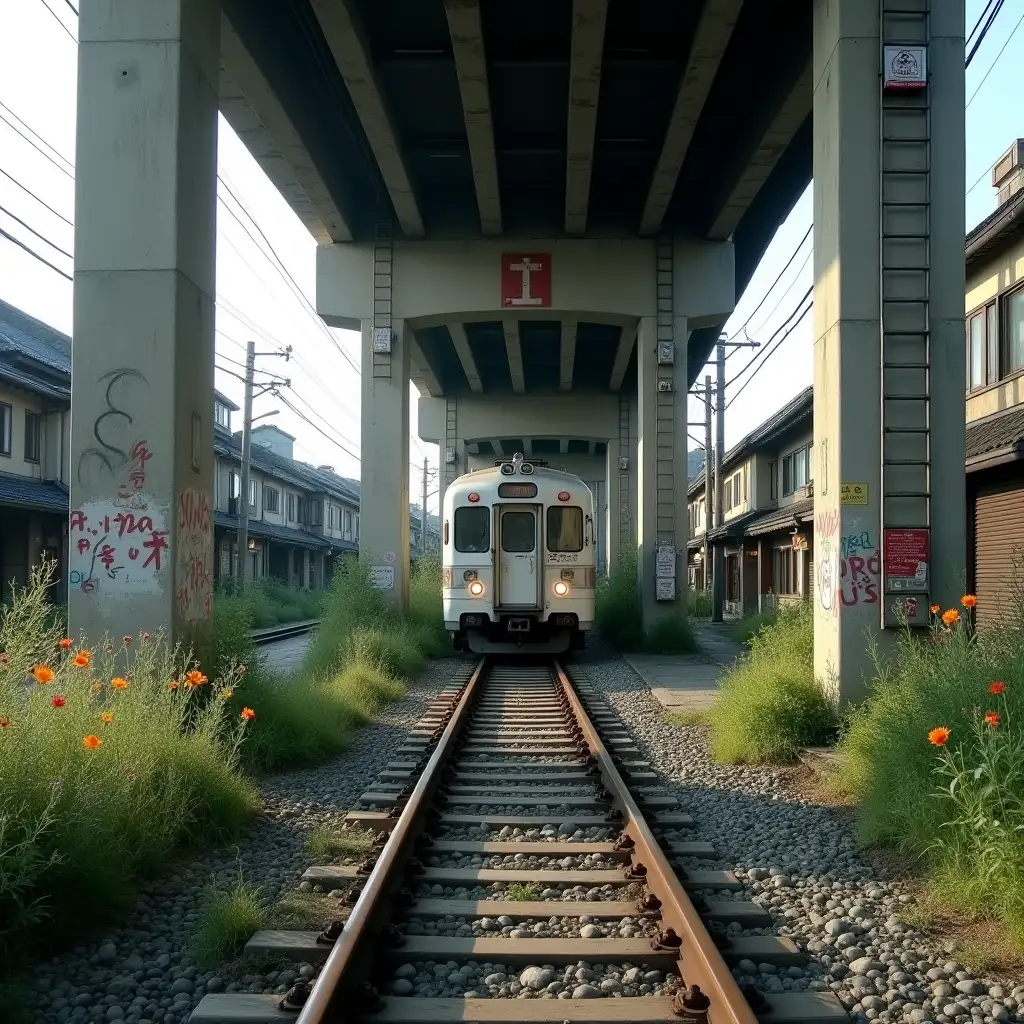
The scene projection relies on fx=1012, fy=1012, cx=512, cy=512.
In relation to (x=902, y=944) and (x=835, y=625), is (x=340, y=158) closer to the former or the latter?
(x=835, y=625)

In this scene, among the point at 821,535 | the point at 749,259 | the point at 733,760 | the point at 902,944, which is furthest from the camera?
the point at 749,259

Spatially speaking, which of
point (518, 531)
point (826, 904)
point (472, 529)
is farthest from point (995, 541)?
point (826, 904)

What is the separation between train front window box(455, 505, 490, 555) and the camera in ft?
54.0

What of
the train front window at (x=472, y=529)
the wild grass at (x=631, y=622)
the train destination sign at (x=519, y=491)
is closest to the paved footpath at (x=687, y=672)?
the wild grass at (x=631, y=622)

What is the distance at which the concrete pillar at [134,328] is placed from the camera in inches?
332

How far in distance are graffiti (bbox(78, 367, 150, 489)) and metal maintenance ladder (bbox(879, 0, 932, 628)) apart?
6460mm

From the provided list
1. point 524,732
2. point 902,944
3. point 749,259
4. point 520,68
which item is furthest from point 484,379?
point 902,944

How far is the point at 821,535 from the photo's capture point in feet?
30.9

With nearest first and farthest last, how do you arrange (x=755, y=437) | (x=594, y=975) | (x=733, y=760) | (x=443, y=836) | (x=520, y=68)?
(x=594, y=975)
(x=443, y=836)
(x=733, y=760)
(x=520, y=68)
(x=755, y=437)

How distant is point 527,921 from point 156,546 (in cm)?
517

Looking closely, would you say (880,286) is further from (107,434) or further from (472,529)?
(472,529)

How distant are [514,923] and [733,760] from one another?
4.26 meters

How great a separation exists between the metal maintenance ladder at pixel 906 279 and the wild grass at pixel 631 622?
10389 millimetres

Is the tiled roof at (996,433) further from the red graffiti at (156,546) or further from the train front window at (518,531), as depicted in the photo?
the red graffiti at (156,546)
